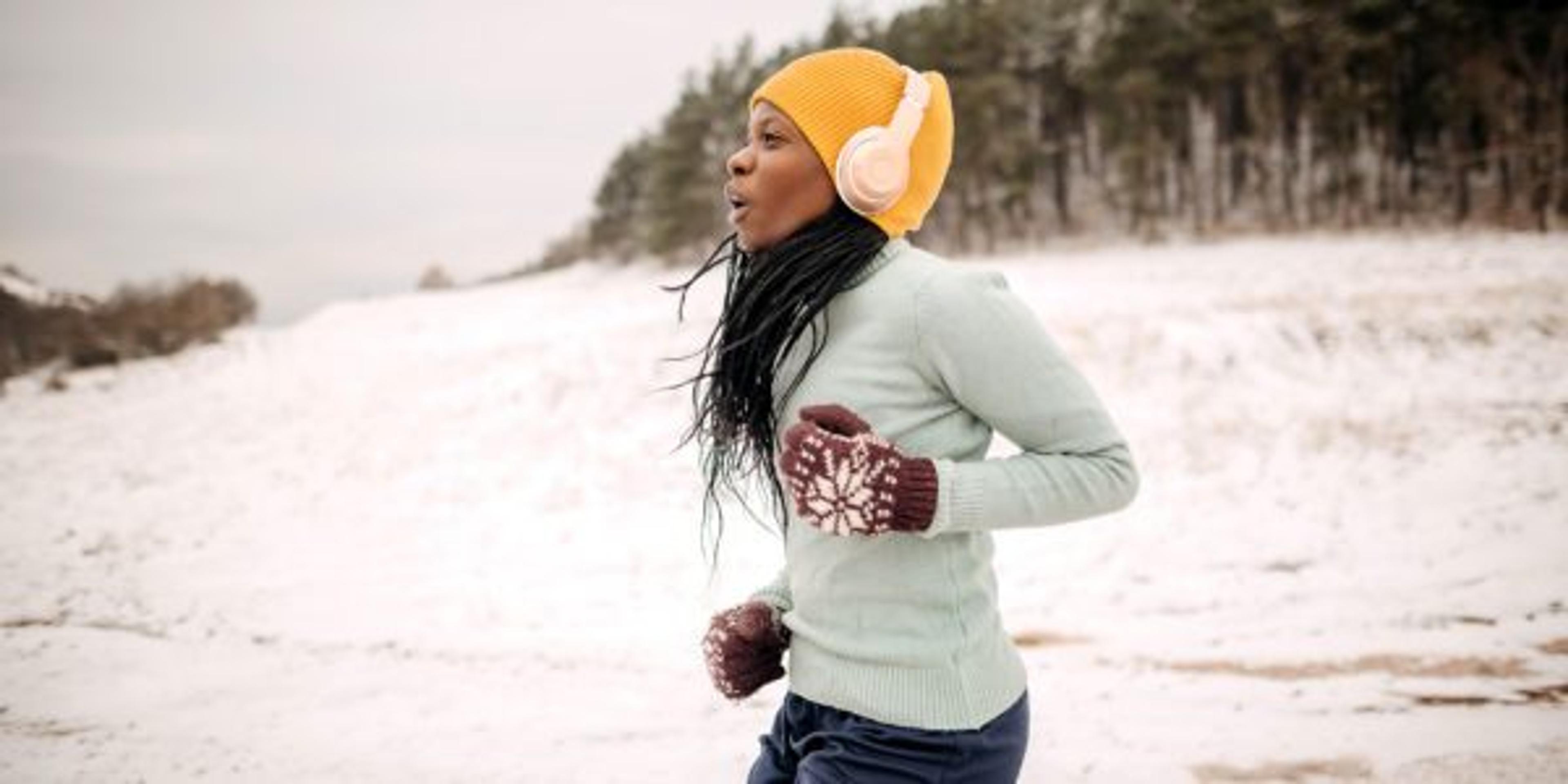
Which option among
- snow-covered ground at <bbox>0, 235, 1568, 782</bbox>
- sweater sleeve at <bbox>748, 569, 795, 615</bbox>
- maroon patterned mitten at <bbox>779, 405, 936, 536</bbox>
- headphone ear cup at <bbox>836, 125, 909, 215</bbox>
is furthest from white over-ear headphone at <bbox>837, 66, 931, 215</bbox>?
snow-covered ground at <bbox>0, 235, 1568, 782</bbox>

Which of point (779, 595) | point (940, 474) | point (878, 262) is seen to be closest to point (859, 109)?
point (878, 262)

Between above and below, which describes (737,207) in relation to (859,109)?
below

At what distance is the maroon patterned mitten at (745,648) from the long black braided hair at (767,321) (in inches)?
8.8

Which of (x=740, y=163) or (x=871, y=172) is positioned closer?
(x=871, y=172)

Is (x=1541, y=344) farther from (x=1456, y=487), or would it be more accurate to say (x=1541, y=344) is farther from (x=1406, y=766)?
(x=1406, y=766)

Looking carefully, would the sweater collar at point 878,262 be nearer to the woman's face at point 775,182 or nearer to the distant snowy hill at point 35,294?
the woman's face at point 775,182

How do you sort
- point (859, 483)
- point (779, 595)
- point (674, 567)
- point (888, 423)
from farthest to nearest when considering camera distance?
1. point (674, 567)
2. point (779, 595)
3. point (888, 423)
4. point (859, 483)

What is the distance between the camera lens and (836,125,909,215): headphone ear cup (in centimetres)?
148

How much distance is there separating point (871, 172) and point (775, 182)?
0.61 ft

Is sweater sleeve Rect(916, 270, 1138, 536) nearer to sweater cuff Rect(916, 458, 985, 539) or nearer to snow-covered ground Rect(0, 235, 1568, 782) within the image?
sweater cuff Rect(916, 458, 985, 539)

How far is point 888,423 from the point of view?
1463mm

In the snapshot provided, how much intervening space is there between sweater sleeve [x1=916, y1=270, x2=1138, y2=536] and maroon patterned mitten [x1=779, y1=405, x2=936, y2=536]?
0.15ft

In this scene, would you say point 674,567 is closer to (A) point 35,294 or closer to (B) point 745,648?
(B) point 745,648

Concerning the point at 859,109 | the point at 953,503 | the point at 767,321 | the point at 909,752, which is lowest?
the point at 909,752
